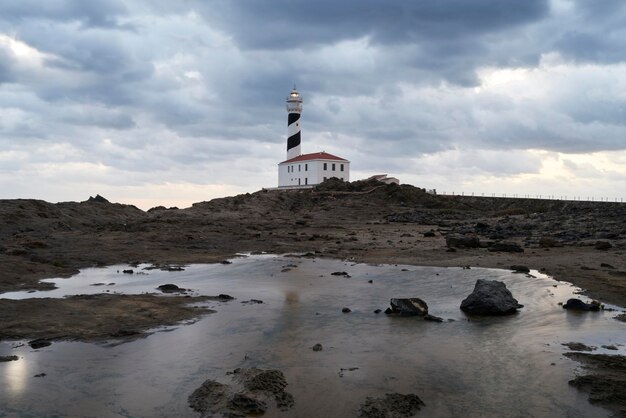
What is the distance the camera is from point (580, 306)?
37.7 feet

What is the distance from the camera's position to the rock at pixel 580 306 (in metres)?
11.4

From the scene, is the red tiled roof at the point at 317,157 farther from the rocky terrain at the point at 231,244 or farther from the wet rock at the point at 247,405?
the wet rock at the point at 247,405

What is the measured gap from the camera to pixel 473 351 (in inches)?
350

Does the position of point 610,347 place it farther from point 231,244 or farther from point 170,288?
point 231,244

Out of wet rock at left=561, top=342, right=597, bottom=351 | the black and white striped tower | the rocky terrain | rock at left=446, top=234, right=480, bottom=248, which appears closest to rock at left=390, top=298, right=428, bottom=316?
wet rock at left=561, top=342, right=597, bottom=351

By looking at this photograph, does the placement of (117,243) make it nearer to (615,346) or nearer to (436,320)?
(436,320)

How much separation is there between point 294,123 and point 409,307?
72679 millimetres

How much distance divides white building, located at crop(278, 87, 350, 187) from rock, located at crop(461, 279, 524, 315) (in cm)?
6181

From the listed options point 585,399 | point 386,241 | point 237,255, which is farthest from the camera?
point 386,241

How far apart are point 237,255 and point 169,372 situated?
15.4 metres

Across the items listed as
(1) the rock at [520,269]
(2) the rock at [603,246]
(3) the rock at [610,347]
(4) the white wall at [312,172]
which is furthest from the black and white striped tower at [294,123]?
(3) the rock at [610,347]

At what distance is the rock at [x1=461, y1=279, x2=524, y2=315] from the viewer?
11.4 meters

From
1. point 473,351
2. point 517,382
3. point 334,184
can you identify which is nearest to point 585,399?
point 517,382

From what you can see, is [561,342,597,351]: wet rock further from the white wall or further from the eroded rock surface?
the white wall
